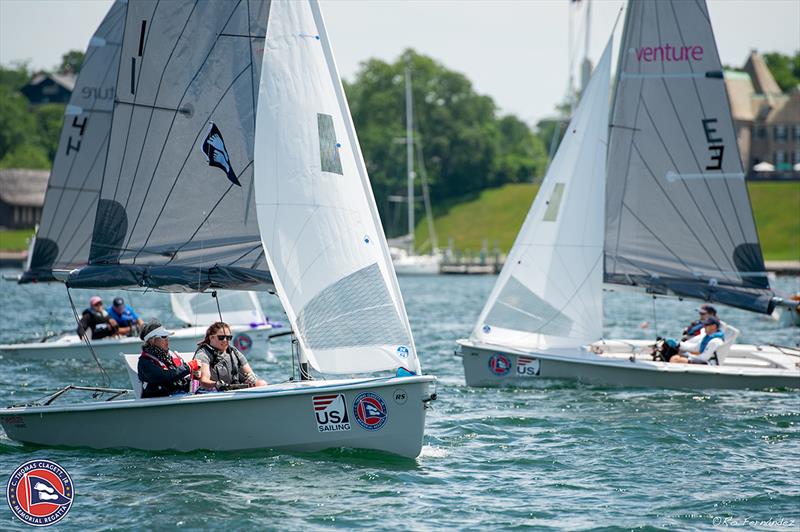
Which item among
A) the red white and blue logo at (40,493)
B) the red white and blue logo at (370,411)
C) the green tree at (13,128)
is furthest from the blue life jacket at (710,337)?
the green tree at (13,128)

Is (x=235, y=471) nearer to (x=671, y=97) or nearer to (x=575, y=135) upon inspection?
(x=575, y=135)

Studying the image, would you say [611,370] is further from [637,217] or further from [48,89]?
[48,89]

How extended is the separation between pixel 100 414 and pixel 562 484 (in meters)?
5.18

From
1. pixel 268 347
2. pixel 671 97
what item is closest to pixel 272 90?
pixel 671 97

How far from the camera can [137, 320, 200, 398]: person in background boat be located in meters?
12.7

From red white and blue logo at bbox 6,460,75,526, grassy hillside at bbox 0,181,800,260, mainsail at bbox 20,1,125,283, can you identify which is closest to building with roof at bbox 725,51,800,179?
grassy hillside at bbox 0,181,800,260

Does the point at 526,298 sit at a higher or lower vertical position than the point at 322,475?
higher

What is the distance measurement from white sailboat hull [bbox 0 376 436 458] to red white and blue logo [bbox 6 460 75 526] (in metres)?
0.90

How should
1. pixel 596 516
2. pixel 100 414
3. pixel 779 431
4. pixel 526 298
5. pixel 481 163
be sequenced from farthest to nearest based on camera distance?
pixel 481 163, pixel 526 298, pixel 779 431, pixel 100 414, pixel 596 516

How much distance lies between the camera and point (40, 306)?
1577 inches

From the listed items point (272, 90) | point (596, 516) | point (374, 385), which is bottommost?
point (596, 516)

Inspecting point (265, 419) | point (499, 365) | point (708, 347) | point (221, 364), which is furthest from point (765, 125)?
point (265, 419)

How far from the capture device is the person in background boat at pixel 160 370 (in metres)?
12.7

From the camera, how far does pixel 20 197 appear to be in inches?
3425
